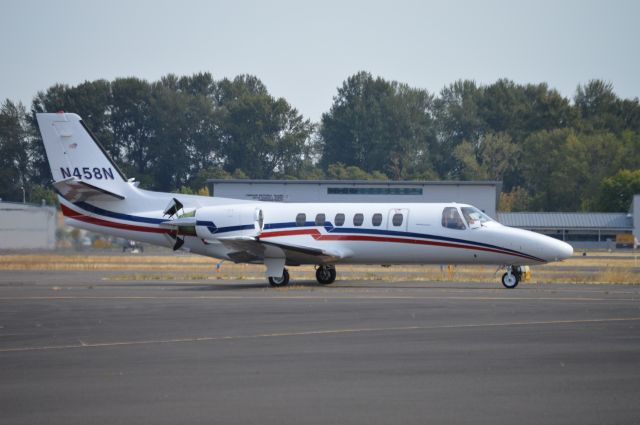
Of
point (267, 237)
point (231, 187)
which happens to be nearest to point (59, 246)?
point (267, 237)

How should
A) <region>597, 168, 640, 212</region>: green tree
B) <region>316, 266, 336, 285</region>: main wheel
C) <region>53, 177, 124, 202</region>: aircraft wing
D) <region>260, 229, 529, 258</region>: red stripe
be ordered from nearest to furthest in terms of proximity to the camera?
<region>260, 229, 529, 258</region>: red stripe < <region>53, 177, 124, 202</region>: aircraft wing < <region>316, 266, 336, 285</region>: main wheel < <region>597, 168, 640, 212</region>: green tree

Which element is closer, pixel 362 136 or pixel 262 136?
pixel 262 136

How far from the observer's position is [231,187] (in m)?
62.2

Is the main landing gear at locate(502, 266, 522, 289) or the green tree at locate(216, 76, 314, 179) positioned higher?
the green tree at locate(216, 76, 314, 179)

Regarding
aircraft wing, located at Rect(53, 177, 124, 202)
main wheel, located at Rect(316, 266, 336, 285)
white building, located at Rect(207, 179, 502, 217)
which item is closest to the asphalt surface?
aircraft wing, located at Rect(53, 177, 124, 202)

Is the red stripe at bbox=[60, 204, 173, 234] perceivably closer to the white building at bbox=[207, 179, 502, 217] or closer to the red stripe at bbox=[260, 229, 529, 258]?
the red stripe at bbox=[260, 229, 529, 258]

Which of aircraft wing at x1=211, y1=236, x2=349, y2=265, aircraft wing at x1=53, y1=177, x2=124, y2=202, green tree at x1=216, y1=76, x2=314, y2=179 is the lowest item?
aircraft wing at x1=211, y1=236, x2=349, y2=265

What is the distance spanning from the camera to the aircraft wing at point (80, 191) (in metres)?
30.5

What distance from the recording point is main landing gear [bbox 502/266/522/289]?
92.2 ft

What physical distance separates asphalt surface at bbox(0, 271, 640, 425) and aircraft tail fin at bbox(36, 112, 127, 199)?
880cm

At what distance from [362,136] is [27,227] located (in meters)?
80.2

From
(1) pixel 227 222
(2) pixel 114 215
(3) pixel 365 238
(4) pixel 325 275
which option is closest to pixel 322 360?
(3) pixel 365 238

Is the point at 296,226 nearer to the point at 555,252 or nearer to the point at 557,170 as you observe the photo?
the point at 555,252

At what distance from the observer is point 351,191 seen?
2537 inches
